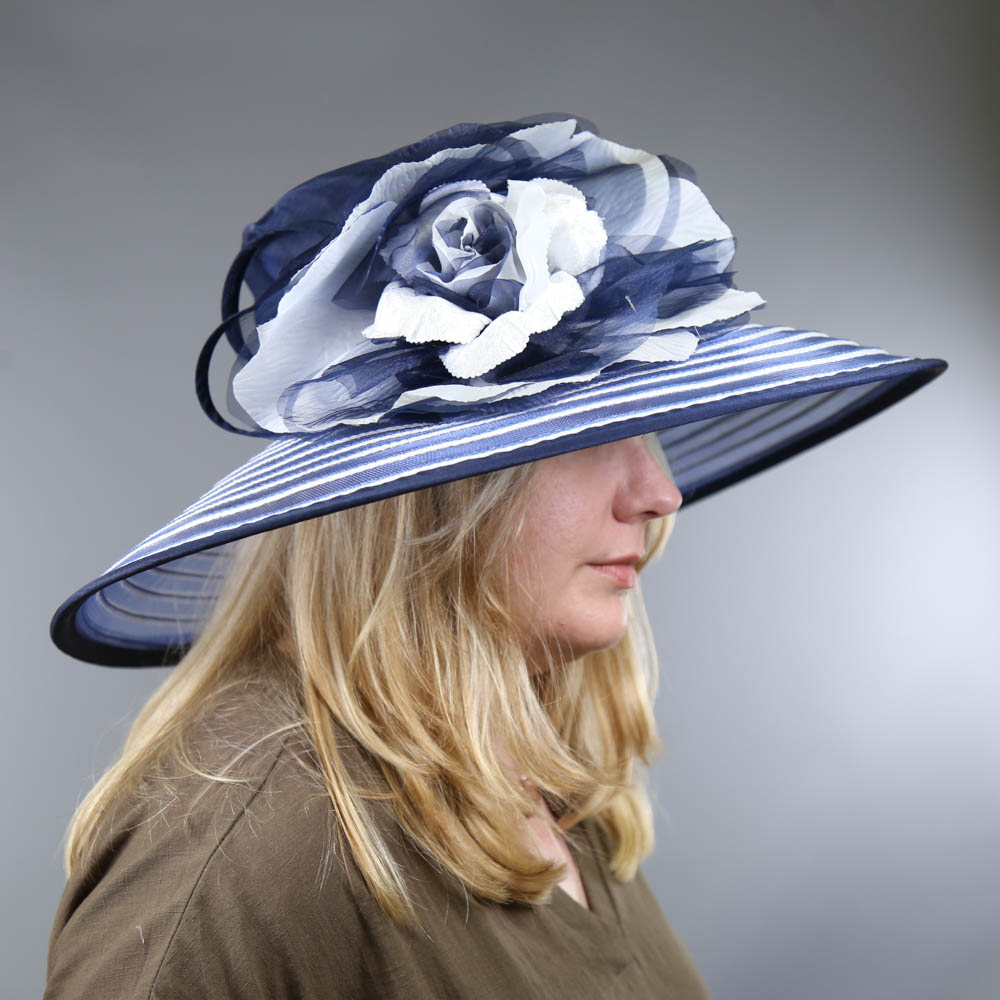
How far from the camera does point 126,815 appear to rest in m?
0.80

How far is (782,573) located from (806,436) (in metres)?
0.99

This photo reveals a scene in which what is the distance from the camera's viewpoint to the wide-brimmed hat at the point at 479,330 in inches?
30.5

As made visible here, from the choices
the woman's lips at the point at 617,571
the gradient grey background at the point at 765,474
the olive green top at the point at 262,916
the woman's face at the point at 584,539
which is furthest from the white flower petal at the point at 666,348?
the gradient grey background at the point at 765,474

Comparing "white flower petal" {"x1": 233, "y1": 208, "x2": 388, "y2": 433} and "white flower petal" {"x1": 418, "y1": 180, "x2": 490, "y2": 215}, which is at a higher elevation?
"white flower petal" {"x1": 418, "y1": 180, "x2": 490, "y2": 215}

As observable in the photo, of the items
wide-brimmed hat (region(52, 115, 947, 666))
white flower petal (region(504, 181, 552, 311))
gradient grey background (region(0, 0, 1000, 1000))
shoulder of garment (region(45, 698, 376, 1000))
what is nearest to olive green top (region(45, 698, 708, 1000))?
shoulder of garment (region(45, 698, 376, 1000))

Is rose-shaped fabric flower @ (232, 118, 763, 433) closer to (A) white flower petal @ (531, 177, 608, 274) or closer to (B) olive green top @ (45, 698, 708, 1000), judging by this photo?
(A) white flower petal @ (531, 177, 608, 274)

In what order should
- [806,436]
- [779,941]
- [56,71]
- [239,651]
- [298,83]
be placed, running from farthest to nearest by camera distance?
[779,941] → [298,83] → [56,71] → [806,436] → [239,651]

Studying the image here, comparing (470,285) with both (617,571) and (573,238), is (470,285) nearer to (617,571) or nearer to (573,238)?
(573,238)

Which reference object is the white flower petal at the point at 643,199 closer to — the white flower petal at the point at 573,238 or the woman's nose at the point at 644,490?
the white flower petal at the point at 573,238

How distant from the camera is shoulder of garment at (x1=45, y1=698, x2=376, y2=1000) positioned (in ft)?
2.36

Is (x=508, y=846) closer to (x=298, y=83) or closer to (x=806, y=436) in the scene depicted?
(x=806, y=436)

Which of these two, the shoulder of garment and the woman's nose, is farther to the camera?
the woman's nose

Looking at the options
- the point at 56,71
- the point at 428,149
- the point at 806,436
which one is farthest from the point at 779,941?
the point at 56,71

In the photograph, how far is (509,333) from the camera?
796mm
